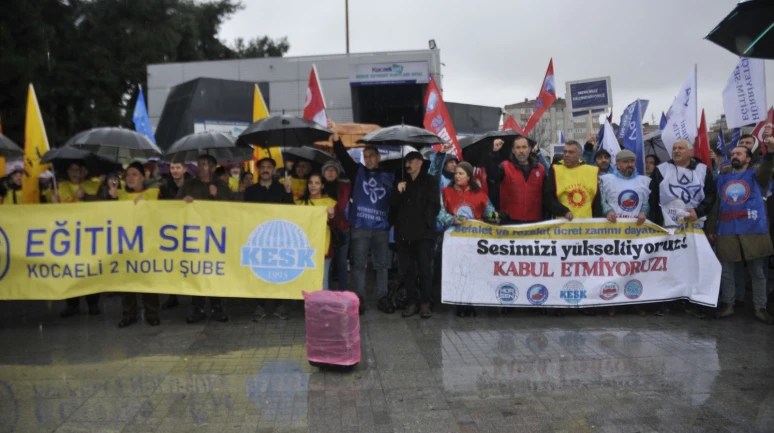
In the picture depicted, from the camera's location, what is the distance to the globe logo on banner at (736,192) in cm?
717

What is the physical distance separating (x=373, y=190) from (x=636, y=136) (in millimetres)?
3991

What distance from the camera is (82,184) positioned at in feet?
27.1

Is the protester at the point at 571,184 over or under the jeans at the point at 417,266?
over

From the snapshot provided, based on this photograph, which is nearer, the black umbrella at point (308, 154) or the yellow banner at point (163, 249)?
the yellow banner at point (163, 249)

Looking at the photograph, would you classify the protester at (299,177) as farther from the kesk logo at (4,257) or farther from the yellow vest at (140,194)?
the kesk logo at (4,257)

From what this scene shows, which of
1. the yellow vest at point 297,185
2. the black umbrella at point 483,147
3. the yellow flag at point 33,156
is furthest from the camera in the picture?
the black umbrella at point 483,147

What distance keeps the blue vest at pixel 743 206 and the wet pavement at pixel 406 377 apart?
1.05 meters

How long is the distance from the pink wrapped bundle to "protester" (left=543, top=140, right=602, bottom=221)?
10.6 feet

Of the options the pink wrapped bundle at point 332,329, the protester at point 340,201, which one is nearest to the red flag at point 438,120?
the protester at point 340,201

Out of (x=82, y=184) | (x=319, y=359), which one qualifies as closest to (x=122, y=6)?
(x=82, y=184)

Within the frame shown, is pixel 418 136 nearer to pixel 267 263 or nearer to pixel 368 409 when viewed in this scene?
pixel 267 263

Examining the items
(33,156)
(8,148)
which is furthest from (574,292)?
(8,148)

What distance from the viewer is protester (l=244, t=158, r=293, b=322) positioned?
7465 millimetres

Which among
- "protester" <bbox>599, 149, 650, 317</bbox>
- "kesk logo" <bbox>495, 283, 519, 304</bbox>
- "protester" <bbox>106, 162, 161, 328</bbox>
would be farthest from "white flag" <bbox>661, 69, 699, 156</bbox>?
"protester" <bbox>106, 162, 161, 328</bbox>
